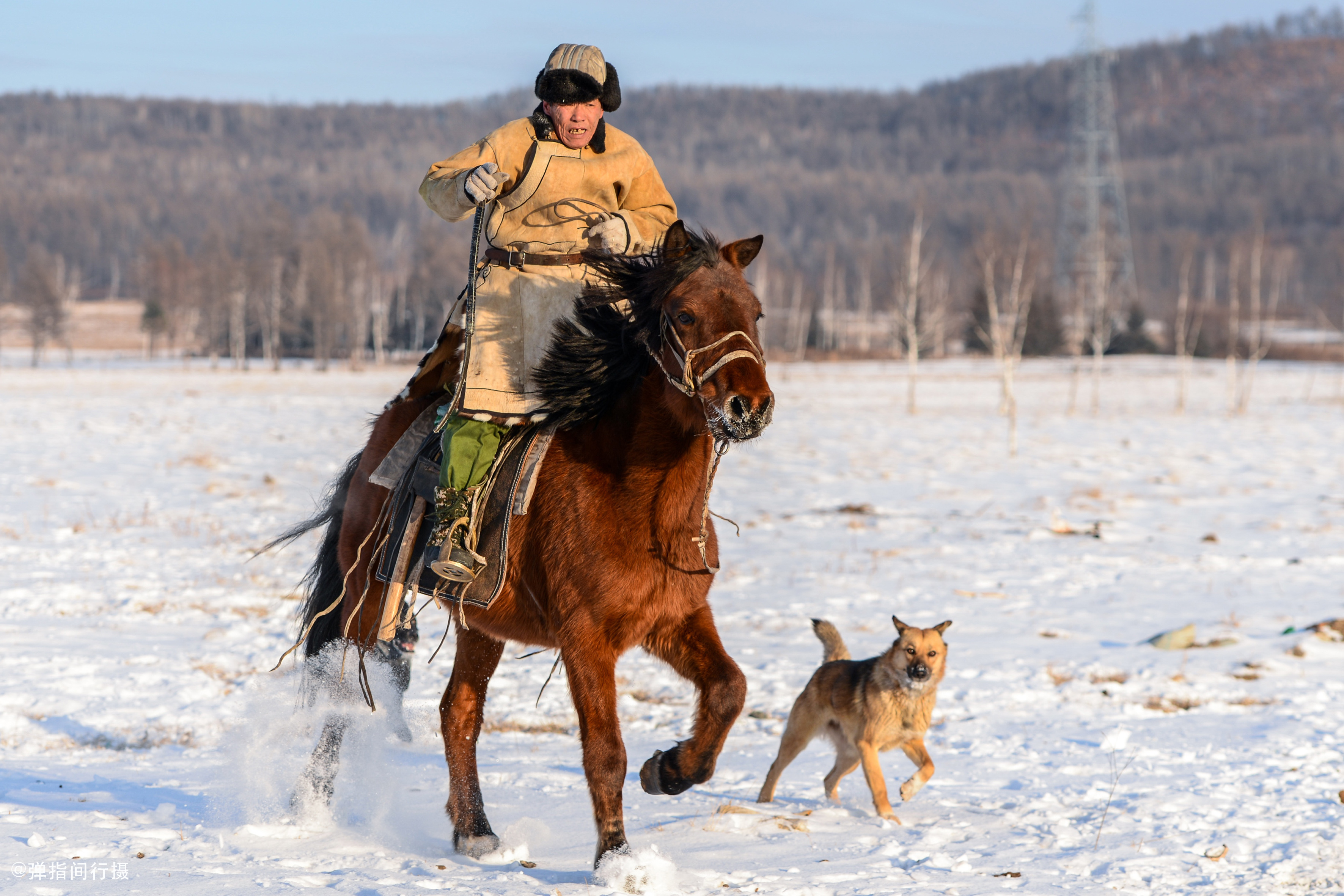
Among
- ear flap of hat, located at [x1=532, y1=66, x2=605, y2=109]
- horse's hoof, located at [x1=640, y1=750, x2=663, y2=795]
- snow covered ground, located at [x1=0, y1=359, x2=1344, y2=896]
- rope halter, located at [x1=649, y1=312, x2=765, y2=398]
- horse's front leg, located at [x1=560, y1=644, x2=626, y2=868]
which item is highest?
ear flap of hat, located at [x1=532, y1=66, x2=605, y2=109]

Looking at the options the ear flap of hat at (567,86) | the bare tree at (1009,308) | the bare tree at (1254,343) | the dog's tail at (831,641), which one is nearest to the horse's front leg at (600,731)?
the ear flap of hat at (567,86)

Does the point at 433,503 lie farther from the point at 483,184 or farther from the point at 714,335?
the point at 714,335

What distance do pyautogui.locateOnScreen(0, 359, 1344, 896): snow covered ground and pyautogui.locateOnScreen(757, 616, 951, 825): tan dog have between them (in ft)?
0.59

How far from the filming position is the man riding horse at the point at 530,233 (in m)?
4.45

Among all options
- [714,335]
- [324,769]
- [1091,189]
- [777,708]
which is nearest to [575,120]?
[714,335]

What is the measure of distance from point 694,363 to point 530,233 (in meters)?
1.29

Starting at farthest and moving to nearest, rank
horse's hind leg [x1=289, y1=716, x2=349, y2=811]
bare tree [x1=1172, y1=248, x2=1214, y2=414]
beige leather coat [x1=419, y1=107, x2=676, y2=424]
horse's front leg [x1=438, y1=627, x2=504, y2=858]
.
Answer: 1. bare tree [x1=1172, y1=248, x2=1214, y2=414]
2. horse's hind leg [x1=289, y1=716, x2=349, y2=811]
3. horse's front leg [x1=438, y1=627, x2=504, y2=858]
4. beige leather coat [x1=419, y1=107, x2=676, y2=424]

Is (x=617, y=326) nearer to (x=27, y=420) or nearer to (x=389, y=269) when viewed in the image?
(x=27, y=420)

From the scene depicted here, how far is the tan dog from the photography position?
18.2 feet

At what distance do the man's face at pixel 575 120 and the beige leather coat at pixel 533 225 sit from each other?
0.11 ft

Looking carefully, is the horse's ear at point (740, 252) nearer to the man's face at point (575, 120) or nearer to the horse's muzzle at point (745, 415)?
the horse's muzzle at point (745, 415)

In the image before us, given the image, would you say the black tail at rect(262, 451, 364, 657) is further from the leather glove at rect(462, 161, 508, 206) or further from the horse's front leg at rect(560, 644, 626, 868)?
the horse's front leg at rect(560, 644, 626, 868)

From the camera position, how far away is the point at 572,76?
14.5ft

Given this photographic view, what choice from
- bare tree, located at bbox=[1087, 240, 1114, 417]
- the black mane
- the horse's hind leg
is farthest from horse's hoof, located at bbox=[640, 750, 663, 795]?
bare tree, located at bbox=[1087, 240, 1114, 417]
